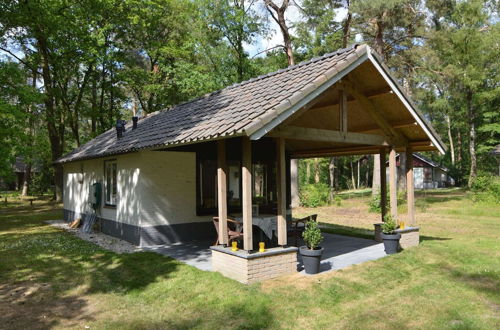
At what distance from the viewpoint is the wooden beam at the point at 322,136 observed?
718 cm

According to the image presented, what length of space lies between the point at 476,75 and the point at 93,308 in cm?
2721

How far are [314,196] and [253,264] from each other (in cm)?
1729

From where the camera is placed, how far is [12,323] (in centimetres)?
527

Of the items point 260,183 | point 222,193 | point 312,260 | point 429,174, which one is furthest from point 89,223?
point 429,174

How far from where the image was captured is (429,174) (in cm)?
4491

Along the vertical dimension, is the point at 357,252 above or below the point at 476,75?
below

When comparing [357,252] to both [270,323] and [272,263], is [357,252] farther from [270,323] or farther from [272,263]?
[270,323]

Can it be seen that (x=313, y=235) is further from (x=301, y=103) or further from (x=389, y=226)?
(x=389, y=226)

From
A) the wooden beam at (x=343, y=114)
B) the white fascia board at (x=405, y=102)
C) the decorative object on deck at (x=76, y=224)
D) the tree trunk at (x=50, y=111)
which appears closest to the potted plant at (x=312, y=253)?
the wooden beam at (x=343, y=114)

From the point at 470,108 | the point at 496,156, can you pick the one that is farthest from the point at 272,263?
the point at 496,156

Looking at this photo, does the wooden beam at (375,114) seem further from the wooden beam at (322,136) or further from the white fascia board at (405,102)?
the white fascia board at (405,102)

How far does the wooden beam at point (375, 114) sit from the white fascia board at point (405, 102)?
2.31 feet

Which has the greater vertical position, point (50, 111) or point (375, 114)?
point (50, 111)

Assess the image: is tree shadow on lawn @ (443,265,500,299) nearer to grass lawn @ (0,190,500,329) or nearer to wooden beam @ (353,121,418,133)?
grass lawn @ (0,190,500,329)
